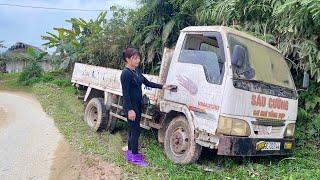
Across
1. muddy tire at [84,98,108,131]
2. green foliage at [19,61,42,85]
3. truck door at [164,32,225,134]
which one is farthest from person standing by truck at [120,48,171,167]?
green foliage at [19,61,42,85]

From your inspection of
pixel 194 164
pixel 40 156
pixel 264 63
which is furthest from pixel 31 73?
pixel 264 63

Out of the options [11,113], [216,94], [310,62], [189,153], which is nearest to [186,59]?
[216,94]

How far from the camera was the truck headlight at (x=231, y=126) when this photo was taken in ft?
17.9

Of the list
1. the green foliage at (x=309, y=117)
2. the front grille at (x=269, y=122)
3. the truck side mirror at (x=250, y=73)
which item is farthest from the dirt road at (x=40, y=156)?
the green foliage at (x=309, y=117)

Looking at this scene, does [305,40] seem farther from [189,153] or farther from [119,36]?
[119,36]

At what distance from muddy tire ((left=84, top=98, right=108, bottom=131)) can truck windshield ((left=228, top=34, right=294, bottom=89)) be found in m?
3.48

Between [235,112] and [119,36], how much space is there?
898cm

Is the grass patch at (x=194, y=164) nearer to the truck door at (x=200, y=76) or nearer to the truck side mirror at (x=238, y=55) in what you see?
the truck door at (x=200, y=76)

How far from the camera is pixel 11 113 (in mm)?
11836

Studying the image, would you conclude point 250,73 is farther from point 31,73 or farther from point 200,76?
point 31,73

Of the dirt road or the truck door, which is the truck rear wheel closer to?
the truck door

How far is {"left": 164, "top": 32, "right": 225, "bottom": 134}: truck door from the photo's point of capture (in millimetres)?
5617

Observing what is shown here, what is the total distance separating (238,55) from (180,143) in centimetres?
162

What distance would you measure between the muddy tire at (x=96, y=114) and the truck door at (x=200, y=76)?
7.01 ft
